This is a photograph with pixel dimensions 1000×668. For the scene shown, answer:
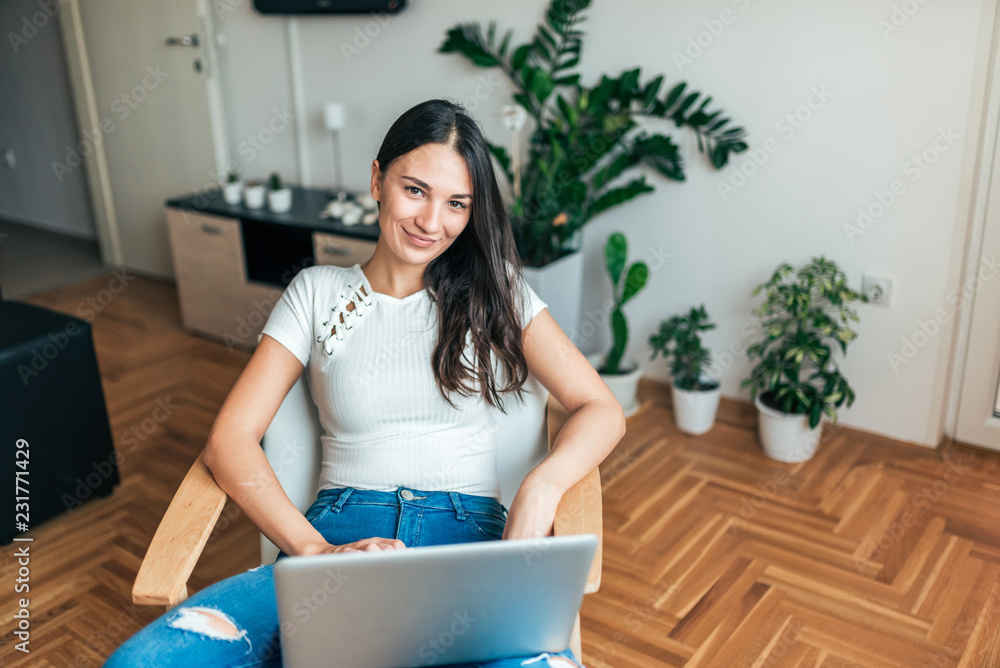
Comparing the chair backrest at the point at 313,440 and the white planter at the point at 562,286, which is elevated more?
the chair backrest at the point at 313,440

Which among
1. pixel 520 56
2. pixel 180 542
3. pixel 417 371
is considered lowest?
pixel 180 542

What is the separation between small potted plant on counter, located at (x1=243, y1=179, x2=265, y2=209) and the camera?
11.4ft

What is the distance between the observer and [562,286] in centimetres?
290

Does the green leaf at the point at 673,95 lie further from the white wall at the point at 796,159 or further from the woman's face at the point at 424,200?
the woman's face at the point at 424,200

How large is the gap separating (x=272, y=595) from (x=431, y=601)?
34cm

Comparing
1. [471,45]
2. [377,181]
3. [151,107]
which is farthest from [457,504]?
[151,107]

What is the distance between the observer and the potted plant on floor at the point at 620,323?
276cm

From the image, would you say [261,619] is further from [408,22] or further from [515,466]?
[408,22]

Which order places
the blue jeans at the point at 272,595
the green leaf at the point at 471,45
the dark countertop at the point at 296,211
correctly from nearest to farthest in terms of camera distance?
the blue jeans at the point at 272,595 < the green leaf at the point at 471,45 < the dark countertop at the point at 296,211

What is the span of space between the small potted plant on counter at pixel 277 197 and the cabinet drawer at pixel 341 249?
11.6 inches

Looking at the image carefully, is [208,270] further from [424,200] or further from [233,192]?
[424,200]

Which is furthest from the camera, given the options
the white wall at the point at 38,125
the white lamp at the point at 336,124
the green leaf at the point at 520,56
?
the white wall at the point at 38,125

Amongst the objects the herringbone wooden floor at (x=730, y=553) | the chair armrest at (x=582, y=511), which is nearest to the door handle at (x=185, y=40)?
the herringbone wooden floor at (x=730, y=553)

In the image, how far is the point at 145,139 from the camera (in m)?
4.19
